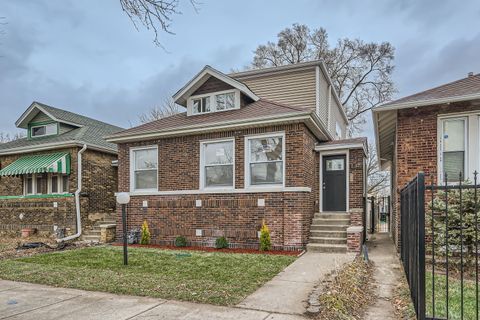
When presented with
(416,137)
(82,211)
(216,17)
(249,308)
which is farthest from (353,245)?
(82,211)

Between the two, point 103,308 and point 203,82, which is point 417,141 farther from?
point 103,308

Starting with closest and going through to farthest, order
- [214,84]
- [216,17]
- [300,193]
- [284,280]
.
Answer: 1. [216,17]
2. [284,280]
3. [300,193]
4. [214,84]

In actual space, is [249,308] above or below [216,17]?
below

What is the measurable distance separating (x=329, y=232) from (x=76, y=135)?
11539mm

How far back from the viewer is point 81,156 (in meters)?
13.9

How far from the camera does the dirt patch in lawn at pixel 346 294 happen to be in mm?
4437

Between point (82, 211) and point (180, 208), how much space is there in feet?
17.0

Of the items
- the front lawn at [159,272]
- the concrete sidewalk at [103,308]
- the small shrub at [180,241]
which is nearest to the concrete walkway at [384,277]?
the concrete sidewalk at [103,308]

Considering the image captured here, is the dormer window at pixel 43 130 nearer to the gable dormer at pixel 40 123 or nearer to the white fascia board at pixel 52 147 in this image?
the gable dormer at pixel 40 123

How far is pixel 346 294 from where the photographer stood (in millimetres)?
5008

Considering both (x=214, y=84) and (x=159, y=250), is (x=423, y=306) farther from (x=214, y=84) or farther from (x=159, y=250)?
(x=214, y=84)

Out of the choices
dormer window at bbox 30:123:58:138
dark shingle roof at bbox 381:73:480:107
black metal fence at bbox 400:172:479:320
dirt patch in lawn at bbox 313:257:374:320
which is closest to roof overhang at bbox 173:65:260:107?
dark shingle roof at bbox 381:73:480:107

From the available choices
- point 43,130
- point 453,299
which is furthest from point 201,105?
point 453,299

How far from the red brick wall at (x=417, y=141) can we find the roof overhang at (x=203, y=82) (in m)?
4.98
